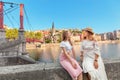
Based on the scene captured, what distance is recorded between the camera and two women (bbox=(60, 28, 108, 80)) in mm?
3494

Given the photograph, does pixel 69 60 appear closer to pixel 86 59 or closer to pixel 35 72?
pixel 86 59

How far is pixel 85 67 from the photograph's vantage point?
356 centimetres

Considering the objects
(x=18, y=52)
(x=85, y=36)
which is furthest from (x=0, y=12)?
(x=85, y=36)

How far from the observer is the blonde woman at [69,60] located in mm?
3467

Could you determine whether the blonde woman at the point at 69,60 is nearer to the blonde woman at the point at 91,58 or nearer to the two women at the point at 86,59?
the two women at the point at 86,59

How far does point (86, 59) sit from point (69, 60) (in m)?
0.33

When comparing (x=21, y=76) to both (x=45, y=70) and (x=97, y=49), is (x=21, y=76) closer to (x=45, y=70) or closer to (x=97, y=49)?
(x=45, y=70)

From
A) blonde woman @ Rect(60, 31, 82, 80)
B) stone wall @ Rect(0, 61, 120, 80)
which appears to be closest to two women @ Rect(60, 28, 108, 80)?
blonde woman @ Rect(60, 31, 82, 80)

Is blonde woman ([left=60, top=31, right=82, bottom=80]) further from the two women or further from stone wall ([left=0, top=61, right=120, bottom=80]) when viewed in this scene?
stone wall ([left=0, top=61, right=120, bottom=80])

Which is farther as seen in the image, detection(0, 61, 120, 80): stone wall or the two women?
the two women

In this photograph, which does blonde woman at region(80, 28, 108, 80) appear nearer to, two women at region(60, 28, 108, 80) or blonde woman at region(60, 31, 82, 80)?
two women at region(60, 28, 108, 80)

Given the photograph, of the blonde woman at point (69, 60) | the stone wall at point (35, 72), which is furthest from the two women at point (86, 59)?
the stone wall at point (35, 72)

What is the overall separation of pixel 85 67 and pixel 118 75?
90 centimetres

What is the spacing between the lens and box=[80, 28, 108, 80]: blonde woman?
3.52 meters
